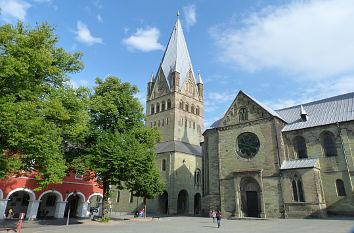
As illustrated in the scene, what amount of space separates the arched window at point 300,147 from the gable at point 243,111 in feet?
13.8

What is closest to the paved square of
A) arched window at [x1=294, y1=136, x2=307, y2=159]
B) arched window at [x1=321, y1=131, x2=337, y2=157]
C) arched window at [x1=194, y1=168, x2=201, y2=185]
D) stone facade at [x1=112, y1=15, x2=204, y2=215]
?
arched window at [x1=321, y1=131, x2=337, y2=157]

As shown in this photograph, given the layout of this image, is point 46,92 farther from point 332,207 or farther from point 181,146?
point 181,146

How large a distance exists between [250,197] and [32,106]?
985 inches

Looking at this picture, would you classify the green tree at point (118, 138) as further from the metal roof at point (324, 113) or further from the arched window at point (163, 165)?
the arched window at point (163, 165)

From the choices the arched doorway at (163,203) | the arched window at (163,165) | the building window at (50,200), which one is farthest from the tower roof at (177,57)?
the building window at (50,200)

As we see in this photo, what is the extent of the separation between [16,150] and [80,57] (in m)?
9.04

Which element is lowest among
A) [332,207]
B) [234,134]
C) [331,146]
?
[332,207]

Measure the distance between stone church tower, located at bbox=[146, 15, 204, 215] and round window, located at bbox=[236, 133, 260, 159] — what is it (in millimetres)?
17366

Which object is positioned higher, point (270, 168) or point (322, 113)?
point (322, 113)

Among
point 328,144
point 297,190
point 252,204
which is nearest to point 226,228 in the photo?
point 297,190

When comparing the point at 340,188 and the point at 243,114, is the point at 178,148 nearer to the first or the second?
the point at 243,114

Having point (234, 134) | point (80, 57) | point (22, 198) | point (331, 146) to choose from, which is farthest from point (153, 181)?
point (331, 146)

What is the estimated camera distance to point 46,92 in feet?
62.5

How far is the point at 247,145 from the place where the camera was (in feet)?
110
